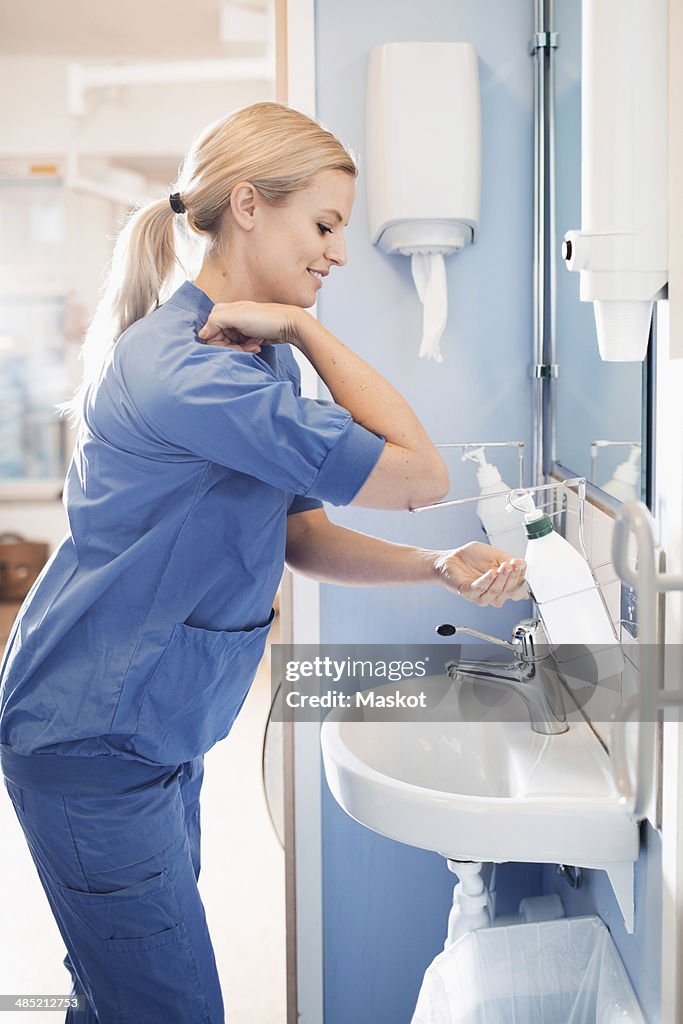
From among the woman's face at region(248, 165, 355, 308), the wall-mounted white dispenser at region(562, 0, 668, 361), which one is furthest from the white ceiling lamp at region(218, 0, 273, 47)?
the wall-mounted white dispenser at region(562, 0, 668, 361)

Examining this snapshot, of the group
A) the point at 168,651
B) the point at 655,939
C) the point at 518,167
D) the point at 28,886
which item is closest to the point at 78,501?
the point at 168,651

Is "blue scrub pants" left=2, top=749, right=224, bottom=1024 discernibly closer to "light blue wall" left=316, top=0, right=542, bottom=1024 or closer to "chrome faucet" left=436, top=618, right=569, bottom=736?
"chrome faucet" left=436, top=618, right=569, bottom=736

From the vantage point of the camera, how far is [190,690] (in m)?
1.20

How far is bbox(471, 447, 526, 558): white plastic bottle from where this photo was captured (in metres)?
1.61

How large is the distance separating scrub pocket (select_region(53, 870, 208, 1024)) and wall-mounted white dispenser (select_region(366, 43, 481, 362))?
1079 mm

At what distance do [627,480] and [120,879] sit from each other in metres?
0.80

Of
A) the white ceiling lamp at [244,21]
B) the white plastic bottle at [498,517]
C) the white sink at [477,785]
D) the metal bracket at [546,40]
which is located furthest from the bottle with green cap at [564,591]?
the white ceiling lamp at [244,21]

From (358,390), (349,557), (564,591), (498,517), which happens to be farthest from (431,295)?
(564,591)

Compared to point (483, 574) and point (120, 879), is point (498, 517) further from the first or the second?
point (120, 879)

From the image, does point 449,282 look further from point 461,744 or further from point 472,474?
point 461,744

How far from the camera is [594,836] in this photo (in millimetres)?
1179

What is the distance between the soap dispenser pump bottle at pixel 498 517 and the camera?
63.4 inches

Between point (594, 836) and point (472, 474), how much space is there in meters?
0.77

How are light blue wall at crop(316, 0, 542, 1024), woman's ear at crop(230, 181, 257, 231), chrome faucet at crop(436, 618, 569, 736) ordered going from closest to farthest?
woman's ear at crop(230, 181, 257, 231)
chrome faucet at crop(436, 618, 569, 736)
light blue wall at crop(316, 0, 542, 1024)
